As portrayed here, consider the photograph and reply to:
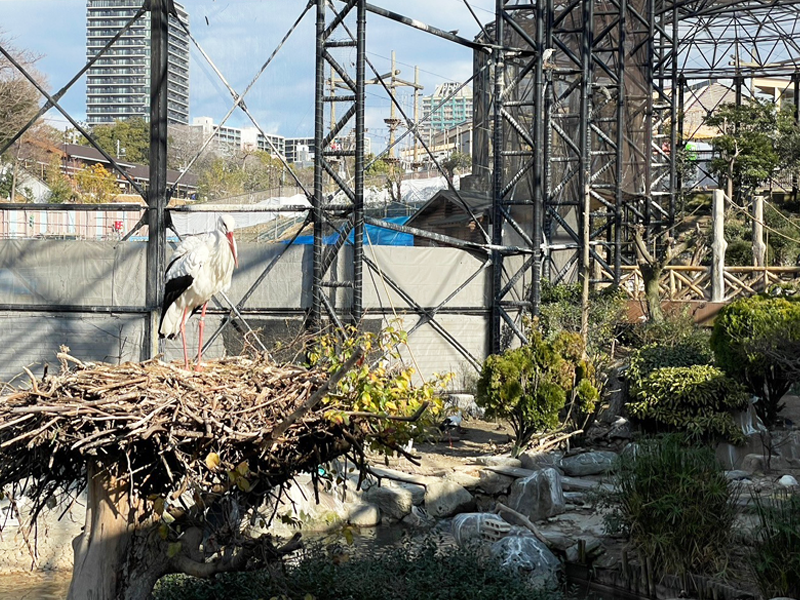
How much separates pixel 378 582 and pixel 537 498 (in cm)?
341

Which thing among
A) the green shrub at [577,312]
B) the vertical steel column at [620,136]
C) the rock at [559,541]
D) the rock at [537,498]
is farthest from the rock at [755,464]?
the vertical steel column at [620,136]

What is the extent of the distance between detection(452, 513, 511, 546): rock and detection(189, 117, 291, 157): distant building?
5825 mm

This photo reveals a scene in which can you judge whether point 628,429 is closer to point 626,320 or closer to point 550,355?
point 550,355

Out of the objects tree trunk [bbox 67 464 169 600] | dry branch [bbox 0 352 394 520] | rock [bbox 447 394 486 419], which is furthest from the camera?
rock [bbox 447 394 486 419]

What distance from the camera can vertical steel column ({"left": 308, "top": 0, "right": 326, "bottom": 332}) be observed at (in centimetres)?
1187

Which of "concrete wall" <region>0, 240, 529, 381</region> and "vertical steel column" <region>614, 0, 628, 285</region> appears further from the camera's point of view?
"vertical steel column" <region>614, 0, 628, 285</region>

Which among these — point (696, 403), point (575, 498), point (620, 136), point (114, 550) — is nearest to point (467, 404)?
point (696, 403)

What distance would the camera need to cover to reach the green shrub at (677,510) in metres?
7.19

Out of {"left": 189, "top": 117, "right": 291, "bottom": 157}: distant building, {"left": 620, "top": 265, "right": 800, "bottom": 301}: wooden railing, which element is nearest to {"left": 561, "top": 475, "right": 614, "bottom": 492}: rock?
Result: {"left": 189, "top": 117, "right": 291, "bottom": 157}: distant building

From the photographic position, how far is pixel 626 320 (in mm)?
16859

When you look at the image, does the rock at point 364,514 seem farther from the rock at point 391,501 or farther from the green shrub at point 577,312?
the green shrub at point 577,312

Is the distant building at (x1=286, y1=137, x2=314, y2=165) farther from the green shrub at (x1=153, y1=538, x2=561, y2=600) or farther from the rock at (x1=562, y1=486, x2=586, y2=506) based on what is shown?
the green shrub at (x1=153, y1=538, x2=561, y2=600)

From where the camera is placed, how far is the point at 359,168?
1179 cm

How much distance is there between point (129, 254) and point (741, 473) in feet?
25.5
